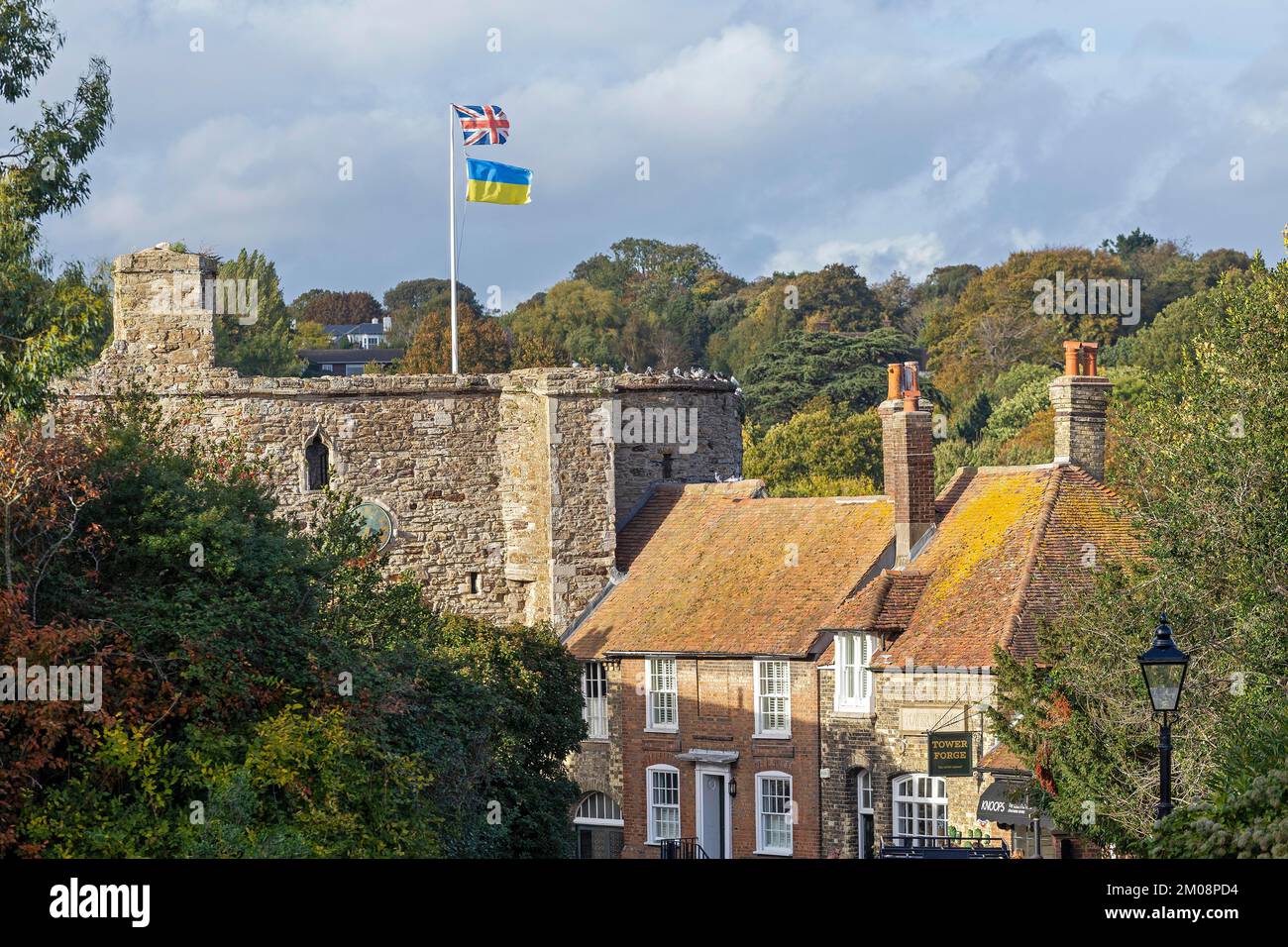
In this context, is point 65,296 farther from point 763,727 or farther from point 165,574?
point 763,727

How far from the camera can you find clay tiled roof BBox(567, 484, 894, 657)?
38531mm

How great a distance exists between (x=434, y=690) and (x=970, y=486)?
17044 mm

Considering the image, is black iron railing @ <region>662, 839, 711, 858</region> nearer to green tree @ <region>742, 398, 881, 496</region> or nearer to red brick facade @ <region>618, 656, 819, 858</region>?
red brick facade @ <region>618, 656, 819, 858</region>

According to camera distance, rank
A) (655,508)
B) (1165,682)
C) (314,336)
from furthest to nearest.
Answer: (314,336)
(655,508)
(1165,682)

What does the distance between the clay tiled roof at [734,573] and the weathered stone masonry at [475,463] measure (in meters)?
1.09

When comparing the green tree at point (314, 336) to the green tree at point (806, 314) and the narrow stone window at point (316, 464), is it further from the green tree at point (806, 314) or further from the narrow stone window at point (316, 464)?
the narrow stone window at point (316, 464)

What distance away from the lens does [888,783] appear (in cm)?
3478

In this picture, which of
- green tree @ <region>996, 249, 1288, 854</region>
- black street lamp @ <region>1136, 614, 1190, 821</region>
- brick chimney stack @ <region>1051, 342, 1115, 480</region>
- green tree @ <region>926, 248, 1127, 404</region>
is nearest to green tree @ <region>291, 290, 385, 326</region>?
green tree @ <region>926, 248, 1127, 404</region>

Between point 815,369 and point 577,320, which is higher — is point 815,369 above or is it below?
below

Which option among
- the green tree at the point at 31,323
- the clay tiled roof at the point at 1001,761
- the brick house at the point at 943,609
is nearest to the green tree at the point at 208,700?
the green tree at the point at 31,323

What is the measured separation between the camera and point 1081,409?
122ft

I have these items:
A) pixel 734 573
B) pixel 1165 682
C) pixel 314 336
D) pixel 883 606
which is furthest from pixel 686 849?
pixel 314 336

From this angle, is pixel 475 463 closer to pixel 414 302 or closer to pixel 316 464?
pixel 316 464

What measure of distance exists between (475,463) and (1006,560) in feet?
38.6
